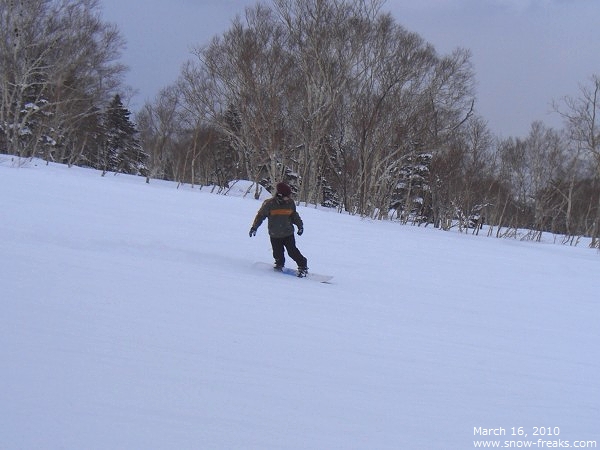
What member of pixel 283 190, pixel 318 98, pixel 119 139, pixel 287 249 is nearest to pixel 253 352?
pixel 287 249

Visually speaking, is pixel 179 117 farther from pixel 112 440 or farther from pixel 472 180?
pixel 112 440

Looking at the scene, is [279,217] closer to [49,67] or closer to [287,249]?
[287,249]

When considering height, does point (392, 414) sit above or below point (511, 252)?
below

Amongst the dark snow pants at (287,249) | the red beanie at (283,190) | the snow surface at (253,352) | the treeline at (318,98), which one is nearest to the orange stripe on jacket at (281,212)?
the red beanie at (283,190)

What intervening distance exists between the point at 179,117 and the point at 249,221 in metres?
26.4

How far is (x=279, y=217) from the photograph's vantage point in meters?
8.83

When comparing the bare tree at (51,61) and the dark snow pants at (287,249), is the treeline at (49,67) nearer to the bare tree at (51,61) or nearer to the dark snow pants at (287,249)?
the bare tree at (51,61)

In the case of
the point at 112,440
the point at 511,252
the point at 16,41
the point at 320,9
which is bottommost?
the point at 112,440

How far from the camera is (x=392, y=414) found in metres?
3.54

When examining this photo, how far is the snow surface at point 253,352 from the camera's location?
3027 mm

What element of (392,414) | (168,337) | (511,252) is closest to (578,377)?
(392,414)

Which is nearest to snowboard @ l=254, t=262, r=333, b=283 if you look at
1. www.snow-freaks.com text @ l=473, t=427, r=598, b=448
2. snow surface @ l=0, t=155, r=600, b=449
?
snow surface @ l=0, t=155, r=600, b=449

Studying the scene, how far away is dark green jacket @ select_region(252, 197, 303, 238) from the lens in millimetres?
8805

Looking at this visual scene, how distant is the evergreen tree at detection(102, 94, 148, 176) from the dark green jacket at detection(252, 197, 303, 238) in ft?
138
